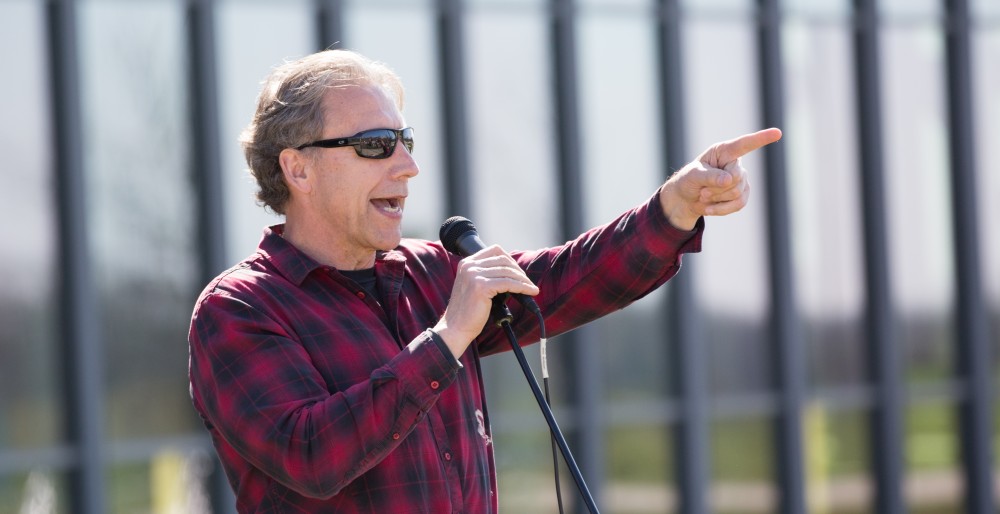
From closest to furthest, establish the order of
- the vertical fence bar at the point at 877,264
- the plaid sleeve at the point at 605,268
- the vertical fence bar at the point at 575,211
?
1. the plaid sleeve at the point at 605,268
2. the vertical fence bar at the point at 575,211
3. the vertical fence bar at the point at 877,264

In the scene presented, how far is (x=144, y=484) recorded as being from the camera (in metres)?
7.14

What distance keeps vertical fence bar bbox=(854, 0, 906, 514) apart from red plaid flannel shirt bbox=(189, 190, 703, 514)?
273 inches

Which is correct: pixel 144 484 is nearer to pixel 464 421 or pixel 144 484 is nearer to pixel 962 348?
pixel 464 421

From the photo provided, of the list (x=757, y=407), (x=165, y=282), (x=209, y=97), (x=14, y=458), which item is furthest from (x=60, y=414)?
(x=757, y=407)

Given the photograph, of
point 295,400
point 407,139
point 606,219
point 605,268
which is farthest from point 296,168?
point 606,219

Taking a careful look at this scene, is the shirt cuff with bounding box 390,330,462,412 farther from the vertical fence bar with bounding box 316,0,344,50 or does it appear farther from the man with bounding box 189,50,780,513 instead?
the vertical fence bar with bounding box 316,0,344,50

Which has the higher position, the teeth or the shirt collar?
the teeth

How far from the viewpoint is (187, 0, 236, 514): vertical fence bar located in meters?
7.26

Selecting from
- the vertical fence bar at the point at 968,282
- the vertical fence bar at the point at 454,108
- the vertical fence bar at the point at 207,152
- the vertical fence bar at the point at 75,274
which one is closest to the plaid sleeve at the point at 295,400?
the vertical fence bar at the point at 75,274

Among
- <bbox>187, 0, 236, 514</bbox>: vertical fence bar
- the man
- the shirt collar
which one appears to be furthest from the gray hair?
<bbox>187, 0, 236, 514</bbox>: vertical fence bar

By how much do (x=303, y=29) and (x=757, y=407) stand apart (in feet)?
13.0

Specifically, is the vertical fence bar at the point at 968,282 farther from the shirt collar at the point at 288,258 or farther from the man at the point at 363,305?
the shirt collar at the point at 288,258

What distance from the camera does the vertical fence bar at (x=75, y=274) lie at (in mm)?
6879

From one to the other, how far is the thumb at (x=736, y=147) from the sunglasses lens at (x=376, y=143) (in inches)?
25.7
